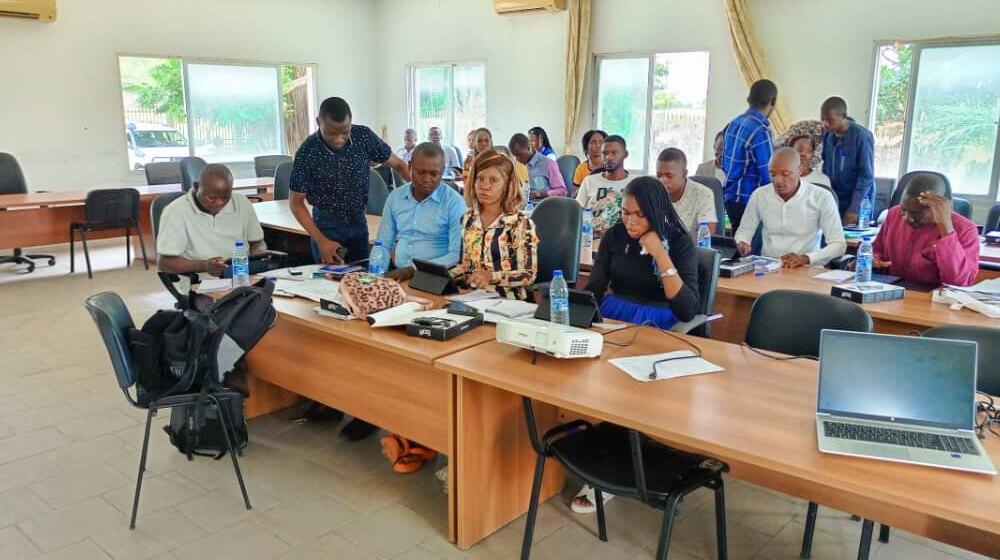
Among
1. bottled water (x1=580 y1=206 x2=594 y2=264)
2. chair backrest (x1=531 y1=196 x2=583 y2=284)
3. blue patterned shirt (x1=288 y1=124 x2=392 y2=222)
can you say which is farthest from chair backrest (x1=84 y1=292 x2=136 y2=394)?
bottled water (x1=580 y1=206 x2=594 y2=264)

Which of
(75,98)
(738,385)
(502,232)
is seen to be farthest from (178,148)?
(738,385)

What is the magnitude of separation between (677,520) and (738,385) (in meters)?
0.90

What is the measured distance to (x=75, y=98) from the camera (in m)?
8.82

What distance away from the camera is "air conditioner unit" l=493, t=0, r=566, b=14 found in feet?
30.4

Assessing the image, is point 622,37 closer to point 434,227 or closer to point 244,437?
point 434,227

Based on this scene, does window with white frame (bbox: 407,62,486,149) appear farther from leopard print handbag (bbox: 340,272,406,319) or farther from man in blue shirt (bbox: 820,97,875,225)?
leopard print handbag (bbox: 340,272,406,319)

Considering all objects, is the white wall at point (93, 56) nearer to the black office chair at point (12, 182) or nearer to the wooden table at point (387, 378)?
the black office chair at point (12, 182)

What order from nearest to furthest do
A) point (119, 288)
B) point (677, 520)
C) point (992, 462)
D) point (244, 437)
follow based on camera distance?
point (992, 462) < point (677, 520) < point (244, 437) < point (119, 288)

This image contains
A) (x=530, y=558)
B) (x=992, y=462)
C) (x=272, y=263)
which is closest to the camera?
(x=992, y=462)

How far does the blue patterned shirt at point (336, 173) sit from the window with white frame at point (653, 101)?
545 centimetres

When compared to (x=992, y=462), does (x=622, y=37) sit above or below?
above

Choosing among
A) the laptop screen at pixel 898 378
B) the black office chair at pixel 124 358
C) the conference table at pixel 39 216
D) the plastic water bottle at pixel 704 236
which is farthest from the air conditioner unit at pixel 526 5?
the laptop screen at pixel 898 378

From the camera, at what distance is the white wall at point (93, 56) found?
329 inches

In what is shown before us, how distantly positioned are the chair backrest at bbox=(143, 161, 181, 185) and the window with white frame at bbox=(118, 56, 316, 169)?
1.19 metres
